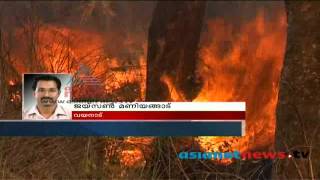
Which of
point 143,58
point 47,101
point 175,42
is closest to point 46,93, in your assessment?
point 47,101

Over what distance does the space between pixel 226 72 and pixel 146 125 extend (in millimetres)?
900

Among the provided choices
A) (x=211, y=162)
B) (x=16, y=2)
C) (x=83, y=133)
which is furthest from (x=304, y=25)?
(x=16, y=2)

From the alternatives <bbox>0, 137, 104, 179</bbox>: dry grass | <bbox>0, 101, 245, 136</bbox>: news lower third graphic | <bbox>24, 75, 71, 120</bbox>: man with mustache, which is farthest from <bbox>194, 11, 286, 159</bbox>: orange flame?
<bbox>24, 75, 71, 120</bbox>: man with mustache

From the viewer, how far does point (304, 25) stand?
752 centimetres

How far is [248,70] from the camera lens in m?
7.86

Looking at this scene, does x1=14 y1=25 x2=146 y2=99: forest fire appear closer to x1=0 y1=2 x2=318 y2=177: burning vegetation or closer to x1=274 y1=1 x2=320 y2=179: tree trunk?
x1=0 y1=2 x2=318 y2=177: burning vegetation

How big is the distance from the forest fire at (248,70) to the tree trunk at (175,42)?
3.6 inches

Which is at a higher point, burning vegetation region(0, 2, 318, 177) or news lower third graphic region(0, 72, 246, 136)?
burning vegetation region(0, 2, 318, 177)

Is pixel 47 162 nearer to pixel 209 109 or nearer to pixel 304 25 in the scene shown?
pixel 209 109

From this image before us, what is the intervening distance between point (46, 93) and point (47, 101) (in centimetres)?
7

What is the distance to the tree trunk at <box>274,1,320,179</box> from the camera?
7492 mm

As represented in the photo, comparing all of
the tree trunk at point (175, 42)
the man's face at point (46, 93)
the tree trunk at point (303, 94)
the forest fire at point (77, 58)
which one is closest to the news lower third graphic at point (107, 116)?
the man's face at point (46, 93)

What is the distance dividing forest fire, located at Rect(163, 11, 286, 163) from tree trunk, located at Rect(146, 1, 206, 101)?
0.09m

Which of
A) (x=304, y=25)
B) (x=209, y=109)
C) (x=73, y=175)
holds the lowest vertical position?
(x=73, y=175)
